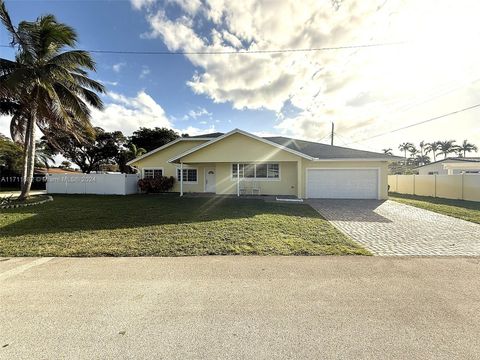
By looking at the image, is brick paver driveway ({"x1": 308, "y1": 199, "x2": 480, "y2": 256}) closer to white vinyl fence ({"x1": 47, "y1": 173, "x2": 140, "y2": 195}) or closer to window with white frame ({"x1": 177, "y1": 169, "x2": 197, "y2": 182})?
window with white frame ({"x1": 177, "y1": 169, "x2": 197, "y2": 182})

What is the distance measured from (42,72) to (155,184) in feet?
31.5

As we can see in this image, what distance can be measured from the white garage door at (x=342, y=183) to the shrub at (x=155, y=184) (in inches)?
449

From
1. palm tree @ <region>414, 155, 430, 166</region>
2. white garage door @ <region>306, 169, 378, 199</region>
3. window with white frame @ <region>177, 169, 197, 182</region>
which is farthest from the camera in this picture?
palm tree @ <region>414, 155, 430, 166</region>

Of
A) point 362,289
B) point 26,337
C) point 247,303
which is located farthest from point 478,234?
point 26,337

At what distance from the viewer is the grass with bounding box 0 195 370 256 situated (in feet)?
16.6

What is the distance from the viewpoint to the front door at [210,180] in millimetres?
18125

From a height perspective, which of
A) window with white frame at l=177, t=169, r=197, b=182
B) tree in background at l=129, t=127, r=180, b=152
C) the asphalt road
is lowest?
the asphalt road

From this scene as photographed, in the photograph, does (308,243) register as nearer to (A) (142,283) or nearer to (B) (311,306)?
(B) (311,306)

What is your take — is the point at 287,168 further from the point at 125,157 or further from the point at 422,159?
the point at 422,159

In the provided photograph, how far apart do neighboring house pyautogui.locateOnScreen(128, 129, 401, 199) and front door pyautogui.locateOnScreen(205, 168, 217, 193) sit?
1371 mm

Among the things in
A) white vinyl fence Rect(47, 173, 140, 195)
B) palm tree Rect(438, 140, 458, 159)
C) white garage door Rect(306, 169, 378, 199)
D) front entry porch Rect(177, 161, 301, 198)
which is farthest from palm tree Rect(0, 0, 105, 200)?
palm tree Rect(438, 140, 458, 159)

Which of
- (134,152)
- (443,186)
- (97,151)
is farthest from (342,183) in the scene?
(97,151)

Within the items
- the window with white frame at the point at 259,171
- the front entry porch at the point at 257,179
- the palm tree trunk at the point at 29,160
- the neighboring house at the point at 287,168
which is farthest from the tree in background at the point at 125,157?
the window with white frame at the point at 259,171

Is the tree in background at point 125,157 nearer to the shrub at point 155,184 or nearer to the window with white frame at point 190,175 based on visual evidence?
the shrub at point 155,184
